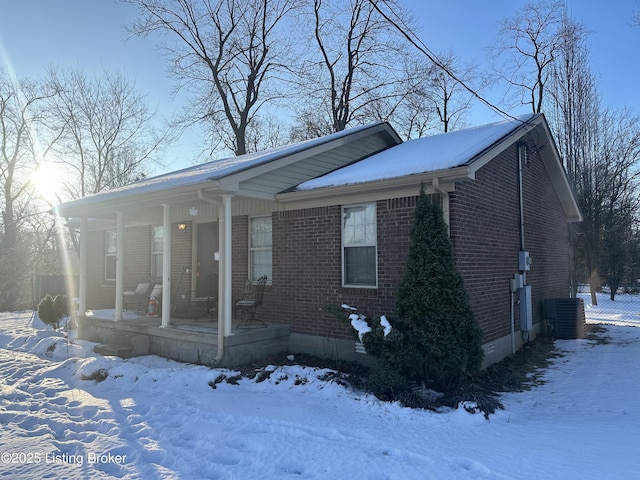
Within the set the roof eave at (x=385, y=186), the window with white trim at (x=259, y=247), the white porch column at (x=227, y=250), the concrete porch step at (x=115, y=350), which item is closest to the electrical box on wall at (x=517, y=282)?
the roof eave at (x=385, y=186)

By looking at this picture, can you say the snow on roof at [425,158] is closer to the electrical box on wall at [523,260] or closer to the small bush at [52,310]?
the electrical box on wall at [523,260]

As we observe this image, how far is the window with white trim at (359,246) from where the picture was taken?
7.98 meters

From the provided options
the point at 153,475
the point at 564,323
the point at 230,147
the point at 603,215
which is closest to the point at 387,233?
the point at 153,475

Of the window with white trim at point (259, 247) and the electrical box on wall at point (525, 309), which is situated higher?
the window with white trim at point (259, 247)

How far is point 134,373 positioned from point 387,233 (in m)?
4.76

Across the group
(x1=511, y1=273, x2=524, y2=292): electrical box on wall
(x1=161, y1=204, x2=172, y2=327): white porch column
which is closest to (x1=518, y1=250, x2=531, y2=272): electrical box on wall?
(x1=511, y1=273, x2=524, y2=292): electrical box on wall

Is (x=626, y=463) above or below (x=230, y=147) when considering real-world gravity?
below

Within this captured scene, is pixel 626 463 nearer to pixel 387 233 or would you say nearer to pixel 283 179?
pixel 387 233

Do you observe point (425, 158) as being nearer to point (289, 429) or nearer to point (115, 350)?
point (289, 429)

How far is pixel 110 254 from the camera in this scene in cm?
1459

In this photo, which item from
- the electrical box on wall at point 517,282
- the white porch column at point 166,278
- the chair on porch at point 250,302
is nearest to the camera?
the chair on porch at point 250,302

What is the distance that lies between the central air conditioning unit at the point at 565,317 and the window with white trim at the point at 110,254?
41.8 ft

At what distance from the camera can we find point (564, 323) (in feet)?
35.9

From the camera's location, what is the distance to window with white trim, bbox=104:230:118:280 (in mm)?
14531
